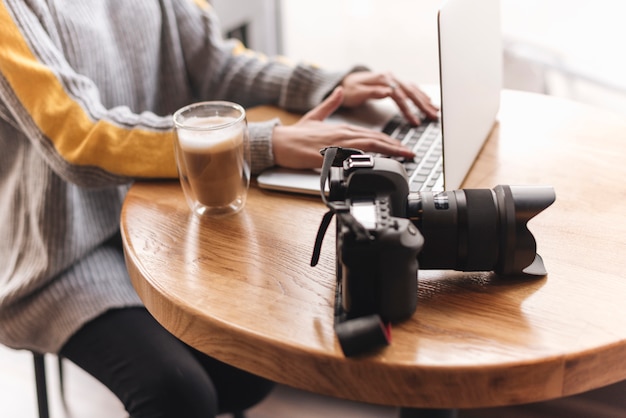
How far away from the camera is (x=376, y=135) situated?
1087 millimetres

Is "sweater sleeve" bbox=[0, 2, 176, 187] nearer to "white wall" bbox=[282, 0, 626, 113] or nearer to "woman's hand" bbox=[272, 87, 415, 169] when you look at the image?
"woman's hand" bbox=[272, 87, 415, 169]

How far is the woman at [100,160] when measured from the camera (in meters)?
1.07

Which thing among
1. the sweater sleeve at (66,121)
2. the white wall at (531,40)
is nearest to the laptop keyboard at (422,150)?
the sweater sleeve at (66,121)

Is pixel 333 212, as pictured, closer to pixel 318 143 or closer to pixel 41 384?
pixel 318 143

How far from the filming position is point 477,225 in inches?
31.0

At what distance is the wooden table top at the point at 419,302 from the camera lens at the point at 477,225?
0.04 metres

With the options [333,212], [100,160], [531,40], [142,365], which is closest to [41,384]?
[142,365]

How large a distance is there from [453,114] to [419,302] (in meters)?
0.29

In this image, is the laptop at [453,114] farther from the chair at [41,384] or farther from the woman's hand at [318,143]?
the chair at [41,384]

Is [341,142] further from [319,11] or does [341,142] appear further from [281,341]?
[319,11]

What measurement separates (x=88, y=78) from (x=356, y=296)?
0.68m

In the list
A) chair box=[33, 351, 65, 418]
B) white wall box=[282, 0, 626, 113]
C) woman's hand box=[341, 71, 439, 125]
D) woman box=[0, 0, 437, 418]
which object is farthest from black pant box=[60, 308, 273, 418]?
white wall box=[282, 0, 626, 113]

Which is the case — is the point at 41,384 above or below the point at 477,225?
below

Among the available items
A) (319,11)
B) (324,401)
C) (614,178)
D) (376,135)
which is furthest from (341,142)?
(319,11)
